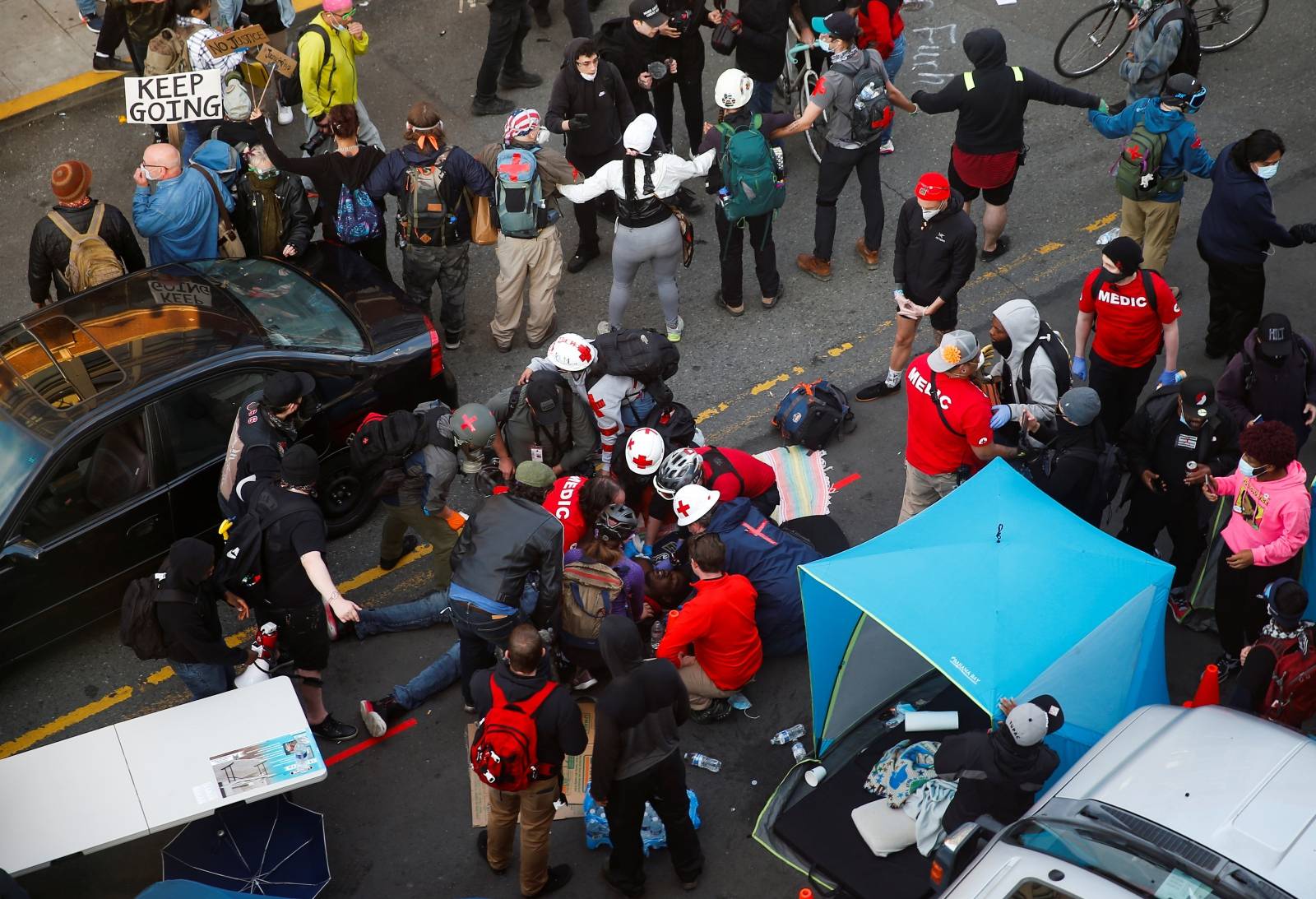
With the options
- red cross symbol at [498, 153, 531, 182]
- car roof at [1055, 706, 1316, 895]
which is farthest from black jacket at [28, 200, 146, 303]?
car roof at [1055, 706, 1316, 895]

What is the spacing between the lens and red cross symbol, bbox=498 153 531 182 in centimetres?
893

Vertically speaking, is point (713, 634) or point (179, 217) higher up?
point (179, 217)

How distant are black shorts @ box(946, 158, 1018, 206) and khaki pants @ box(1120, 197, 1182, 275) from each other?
0.91m

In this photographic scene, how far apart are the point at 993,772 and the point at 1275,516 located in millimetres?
2259

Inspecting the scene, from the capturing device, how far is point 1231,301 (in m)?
9.15

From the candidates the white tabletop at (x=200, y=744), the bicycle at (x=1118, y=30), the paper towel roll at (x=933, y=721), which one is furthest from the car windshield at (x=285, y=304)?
the bicycle at (x=1118, y=30)

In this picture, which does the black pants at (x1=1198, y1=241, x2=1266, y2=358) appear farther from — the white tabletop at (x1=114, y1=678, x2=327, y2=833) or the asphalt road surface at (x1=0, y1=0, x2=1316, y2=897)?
the white tabletop at (x1=114, y1=678, x2=327, y2=833)

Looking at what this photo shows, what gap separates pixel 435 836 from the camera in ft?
22.7

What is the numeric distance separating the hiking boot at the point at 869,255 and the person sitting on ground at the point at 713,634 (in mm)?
4292

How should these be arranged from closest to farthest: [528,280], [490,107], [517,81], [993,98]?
[993,98], [528,280], [490,107], [517,81]

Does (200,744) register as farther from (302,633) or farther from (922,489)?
(922,489)

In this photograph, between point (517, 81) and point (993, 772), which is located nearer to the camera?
point (993, 772)

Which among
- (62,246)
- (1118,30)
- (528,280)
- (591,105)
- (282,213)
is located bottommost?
(528,280)

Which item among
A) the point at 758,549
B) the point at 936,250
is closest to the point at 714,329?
the point at 936,250
